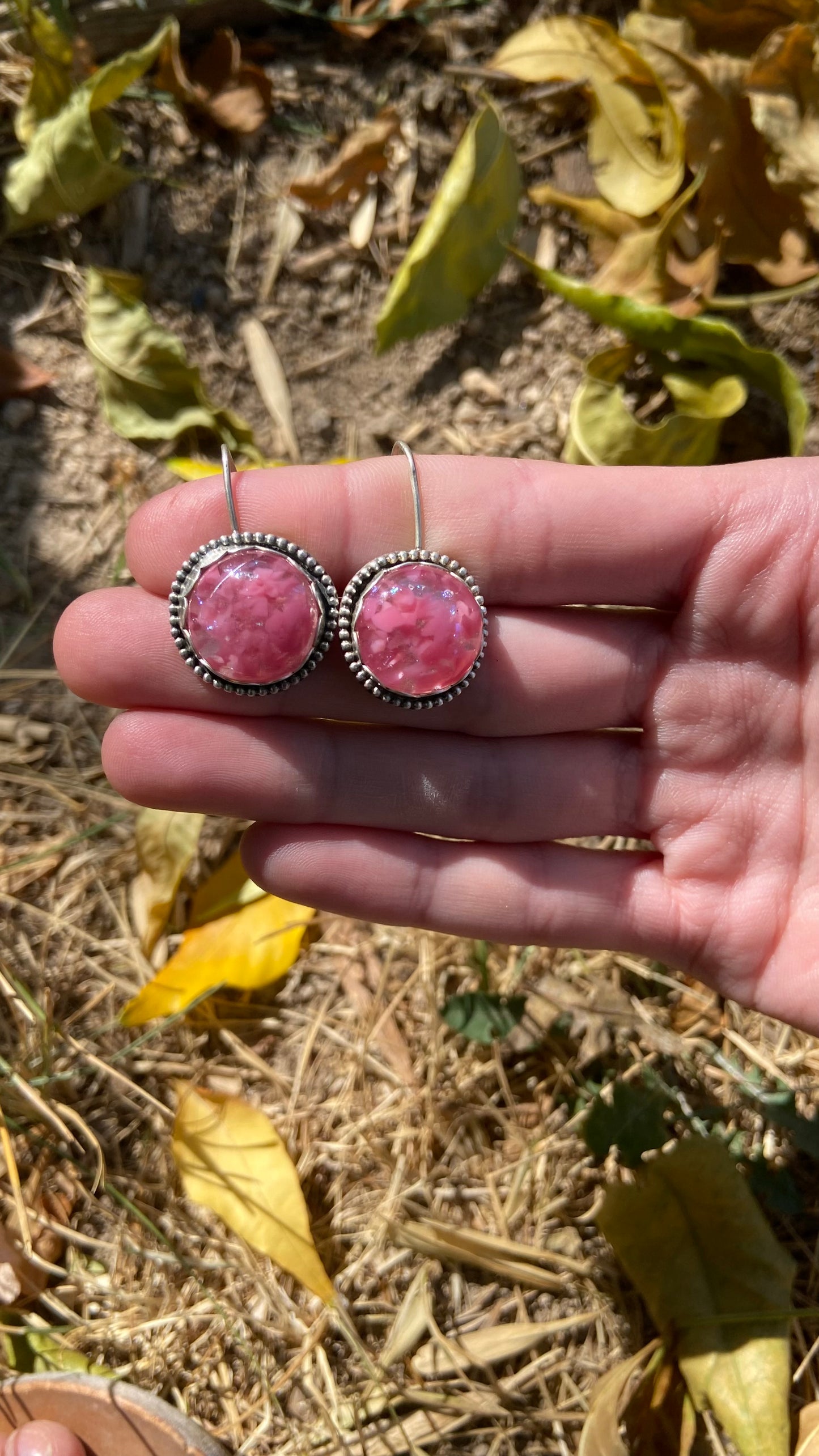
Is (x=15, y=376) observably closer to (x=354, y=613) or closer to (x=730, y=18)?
(x=354, y=613)

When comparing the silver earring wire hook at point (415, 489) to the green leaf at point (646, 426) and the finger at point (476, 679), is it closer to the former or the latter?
the finger at point (476, 679)

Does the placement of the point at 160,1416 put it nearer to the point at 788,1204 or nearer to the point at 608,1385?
the point at 608,1385

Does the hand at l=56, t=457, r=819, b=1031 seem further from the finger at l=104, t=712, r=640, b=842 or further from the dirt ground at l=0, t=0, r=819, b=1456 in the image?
the dirt ground at l=0, t=0, r=819, b=1456

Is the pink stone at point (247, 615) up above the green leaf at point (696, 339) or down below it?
below

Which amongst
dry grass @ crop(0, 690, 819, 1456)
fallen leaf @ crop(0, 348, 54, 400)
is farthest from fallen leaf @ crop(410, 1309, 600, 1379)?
fallen leaf @ crop(0, 348, 54, 400)

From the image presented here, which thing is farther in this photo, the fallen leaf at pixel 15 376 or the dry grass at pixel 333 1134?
the fallen leaf at pixel 15 376

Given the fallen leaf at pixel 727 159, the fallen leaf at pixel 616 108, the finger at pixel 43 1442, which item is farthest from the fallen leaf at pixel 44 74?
the finger at pixel 43 1442
